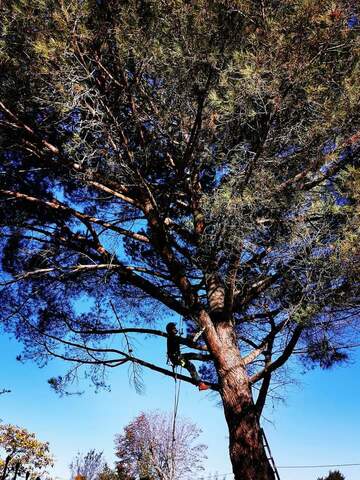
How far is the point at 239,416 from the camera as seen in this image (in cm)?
329

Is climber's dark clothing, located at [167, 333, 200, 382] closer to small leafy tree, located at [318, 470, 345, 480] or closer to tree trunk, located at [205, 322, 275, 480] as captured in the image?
tree trunk, located at [205, 322, 275, 480]

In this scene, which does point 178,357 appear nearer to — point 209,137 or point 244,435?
point 244,435

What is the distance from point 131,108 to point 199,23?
95 centimetres

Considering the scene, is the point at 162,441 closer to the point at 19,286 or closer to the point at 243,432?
the point at 19,286

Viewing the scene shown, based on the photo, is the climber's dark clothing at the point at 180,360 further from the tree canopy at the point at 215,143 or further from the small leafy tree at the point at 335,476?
the small leafy tree at the point at 335,476

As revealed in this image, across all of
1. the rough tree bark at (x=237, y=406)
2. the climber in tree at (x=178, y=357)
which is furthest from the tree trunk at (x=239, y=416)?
the climber in tree at (x=178, y=357)

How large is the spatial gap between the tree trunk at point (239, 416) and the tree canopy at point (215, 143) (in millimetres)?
19

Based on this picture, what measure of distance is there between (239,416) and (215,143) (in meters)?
2.39

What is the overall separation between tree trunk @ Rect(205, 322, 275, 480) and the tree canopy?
19 mm

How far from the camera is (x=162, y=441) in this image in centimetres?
1688

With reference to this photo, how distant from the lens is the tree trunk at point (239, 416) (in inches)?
122

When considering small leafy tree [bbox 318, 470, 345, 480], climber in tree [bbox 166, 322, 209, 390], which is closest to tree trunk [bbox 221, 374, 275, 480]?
climber in tree [bbox 166, 322, 209, 390]

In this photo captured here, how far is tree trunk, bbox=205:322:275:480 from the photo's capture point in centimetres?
309

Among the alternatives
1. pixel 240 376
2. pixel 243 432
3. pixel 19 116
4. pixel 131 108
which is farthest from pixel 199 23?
pixel 243 432
